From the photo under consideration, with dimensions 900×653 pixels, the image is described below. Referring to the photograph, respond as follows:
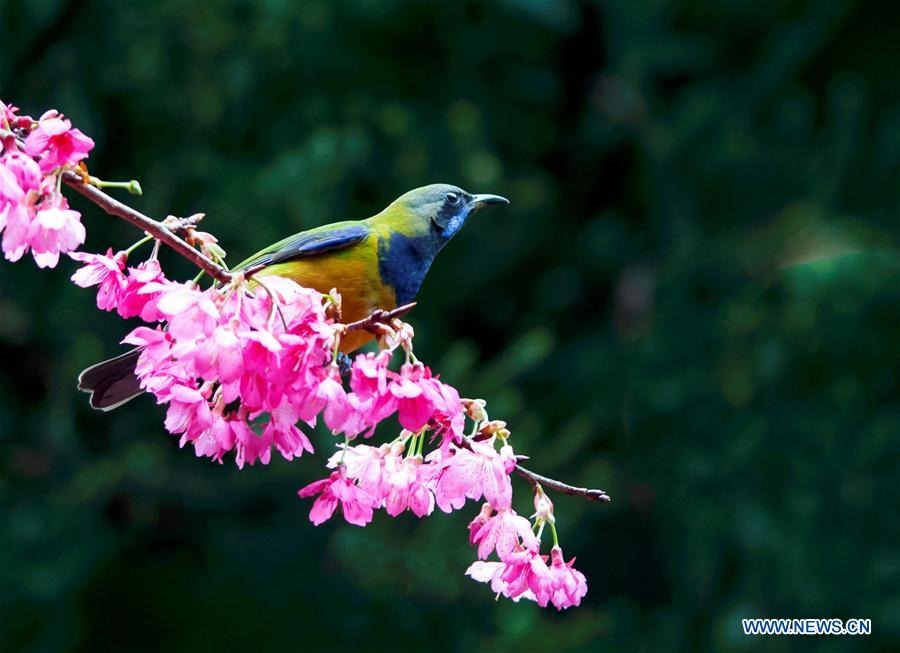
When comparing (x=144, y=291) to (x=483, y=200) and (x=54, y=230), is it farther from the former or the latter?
(x=483, y=200)

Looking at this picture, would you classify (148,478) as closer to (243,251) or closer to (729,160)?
(243,251)

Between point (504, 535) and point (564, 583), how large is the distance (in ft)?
0.34

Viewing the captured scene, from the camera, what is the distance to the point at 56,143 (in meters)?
1.25

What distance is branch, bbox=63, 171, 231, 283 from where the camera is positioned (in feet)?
4.04

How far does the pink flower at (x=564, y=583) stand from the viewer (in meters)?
1.47

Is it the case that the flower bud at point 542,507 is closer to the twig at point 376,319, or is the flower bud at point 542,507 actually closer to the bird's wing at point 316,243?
the twig at point 376,319

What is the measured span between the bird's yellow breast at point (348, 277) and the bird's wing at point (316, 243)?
0.02 metres

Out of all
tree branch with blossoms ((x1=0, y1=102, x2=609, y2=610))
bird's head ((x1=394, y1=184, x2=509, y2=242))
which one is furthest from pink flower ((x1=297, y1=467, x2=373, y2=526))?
bird's head ((x1=394, y1=184, x2=509, y2=242))

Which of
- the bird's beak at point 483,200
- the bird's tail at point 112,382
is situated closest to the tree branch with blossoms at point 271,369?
the bird's tail at point 112,382

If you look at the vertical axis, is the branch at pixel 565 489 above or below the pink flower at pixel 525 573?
above

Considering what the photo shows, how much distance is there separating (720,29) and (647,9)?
0.72m

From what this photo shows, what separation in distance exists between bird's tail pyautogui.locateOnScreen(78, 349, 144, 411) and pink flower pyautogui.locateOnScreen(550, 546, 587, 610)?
79 centimetres

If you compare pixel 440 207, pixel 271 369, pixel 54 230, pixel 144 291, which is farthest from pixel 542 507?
pixel 440 207

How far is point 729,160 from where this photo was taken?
6645 mm
